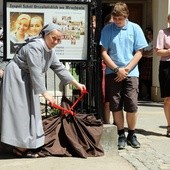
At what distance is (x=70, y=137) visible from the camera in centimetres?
598

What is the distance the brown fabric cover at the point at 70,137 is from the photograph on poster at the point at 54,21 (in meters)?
0.71

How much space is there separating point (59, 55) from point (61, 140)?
1050mm

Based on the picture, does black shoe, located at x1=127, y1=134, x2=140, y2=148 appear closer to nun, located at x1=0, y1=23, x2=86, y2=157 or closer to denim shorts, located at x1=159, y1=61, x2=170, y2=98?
denim shorts, located at x1=159, y1=61, x2=170, y2=98

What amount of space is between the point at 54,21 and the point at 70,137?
141 cm

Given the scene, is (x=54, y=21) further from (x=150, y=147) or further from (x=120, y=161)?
(x=150, y=147)

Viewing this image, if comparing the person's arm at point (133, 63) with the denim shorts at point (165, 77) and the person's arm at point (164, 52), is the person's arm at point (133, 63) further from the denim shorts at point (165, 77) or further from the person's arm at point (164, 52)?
the denim shorts at point (165, 77)

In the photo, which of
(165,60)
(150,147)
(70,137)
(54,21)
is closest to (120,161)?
(70,137)

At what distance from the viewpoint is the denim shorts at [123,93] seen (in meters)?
6.52

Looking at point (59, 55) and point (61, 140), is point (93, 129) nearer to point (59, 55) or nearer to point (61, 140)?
point (61, 140)

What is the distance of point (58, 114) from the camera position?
20.5 ft

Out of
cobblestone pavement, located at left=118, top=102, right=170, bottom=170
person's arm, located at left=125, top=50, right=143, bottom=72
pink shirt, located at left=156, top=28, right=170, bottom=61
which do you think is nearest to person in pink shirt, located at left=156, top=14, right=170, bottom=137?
pink shirt, located at left=156, top=28, right=170, bottom=61

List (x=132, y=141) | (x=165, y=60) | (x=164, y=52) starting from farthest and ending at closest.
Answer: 1. (x=165, y=60)
2. (x=164, y=52)
3. (x=132, y=141)

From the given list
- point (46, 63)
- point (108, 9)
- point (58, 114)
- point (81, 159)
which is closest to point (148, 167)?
point (81, 159)

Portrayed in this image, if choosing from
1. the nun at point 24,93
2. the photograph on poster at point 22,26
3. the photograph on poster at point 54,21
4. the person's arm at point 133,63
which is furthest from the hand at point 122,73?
the photograph on poster at point 22,26
